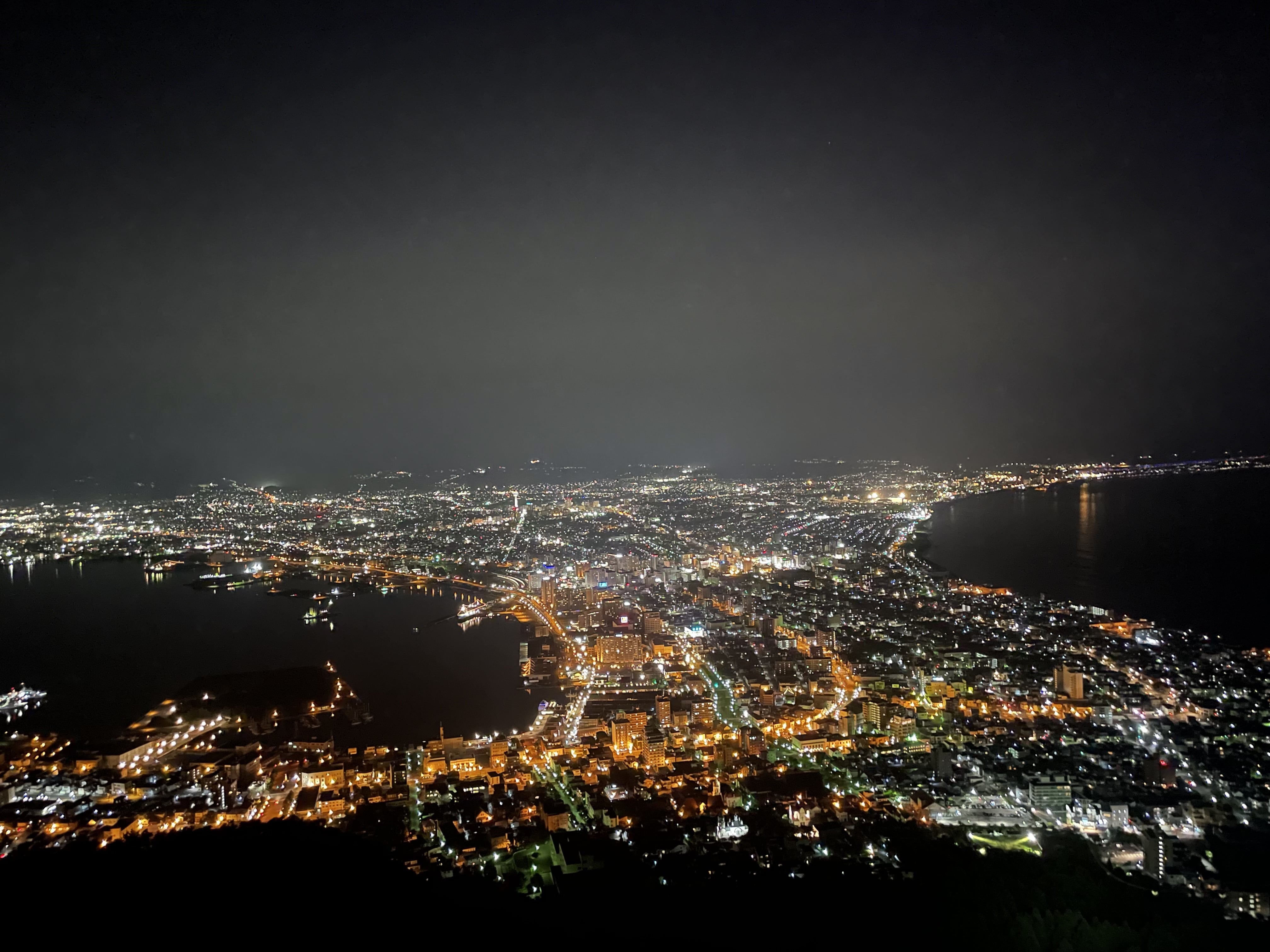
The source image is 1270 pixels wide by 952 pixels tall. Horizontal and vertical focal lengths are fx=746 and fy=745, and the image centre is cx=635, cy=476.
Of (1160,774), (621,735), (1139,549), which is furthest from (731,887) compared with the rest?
(1139,549)

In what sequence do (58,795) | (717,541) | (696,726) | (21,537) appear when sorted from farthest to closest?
(21,537) → (717,541) → (696,726) → (58,795)

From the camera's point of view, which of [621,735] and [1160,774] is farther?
[621,735]

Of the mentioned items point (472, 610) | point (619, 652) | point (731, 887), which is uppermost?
point (731, 887)

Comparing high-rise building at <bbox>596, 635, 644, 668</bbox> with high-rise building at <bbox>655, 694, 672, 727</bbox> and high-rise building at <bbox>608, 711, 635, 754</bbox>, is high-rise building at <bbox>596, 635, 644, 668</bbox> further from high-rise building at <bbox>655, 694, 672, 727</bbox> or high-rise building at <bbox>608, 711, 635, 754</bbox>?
high-rise building at <bbox>608, 711, 635, 754</bbox>

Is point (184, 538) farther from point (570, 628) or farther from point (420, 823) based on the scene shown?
point (420, 823)

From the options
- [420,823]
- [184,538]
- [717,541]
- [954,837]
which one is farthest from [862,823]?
[184,538]

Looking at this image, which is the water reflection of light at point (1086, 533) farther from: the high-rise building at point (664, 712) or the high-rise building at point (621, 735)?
the high-rise building at point (621, 735)

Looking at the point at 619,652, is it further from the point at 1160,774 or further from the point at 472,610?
the point at 1160,774
